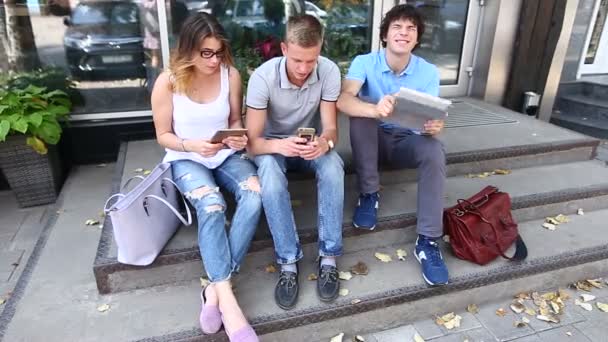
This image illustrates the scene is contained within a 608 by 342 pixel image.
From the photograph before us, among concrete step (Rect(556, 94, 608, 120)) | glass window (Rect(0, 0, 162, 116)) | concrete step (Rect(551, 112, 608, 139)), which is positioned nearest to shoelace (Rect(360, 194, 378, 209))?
glass window (Rect(0, 0, 162, 116))

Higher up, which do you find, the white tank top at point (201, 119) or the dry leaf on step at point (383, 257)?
the white tank top at point (201, 119)

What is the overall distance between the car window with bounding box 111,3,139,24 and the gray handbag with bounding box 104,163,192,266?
1.74 m

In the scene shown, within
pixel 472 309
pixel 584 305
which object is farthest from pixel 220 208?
pixel 584 305

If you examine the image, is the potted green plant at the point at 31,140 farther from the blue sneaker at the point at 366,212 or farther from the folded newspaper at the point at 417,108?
the folded newspaper at the point at 417,108

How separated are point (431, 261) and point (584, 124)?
3.50 m

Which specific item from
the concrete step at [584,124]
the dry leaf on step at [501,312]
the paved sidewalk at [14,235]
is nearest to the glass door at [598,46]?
the concrete step at [584,124]

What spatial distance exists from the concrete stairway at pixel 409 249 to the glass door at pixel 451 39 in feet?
4.01

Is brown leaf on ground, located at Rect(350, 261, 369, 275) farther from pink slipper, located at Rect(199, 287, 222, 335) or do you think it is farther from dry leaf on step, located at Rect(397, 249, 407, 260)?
pink slipper, located at Rect(199, 287, 222, 335)

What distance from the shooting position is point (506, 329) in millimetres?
2133

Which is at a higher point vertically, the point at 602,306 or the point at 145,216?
the point at 145,216

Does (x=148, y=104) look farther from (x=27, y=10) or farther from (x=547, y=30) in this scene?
(x=547, y=30)

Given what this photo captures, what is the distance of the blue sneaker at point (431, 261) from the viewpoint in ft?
6.88

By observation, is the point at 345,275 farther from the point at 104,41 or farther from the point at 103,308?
the point at 104,41

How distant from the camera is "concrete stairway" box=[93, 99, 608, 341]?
201 cm
